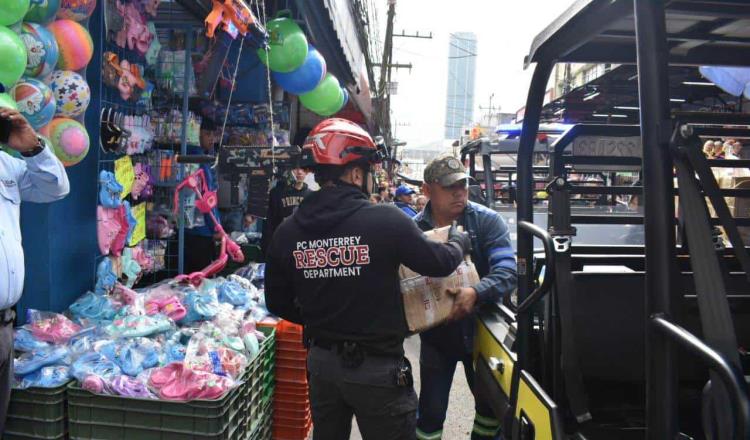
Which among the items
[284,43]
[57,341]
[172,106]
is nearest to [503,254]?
[57,341]

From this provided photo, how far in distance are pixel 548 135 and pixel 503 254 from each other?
4301mm

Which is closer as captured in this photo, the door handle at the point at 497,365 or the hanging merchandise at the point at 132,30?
the door handle at the point at 497,365

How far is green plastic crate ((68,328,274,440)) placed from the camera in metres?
2.87

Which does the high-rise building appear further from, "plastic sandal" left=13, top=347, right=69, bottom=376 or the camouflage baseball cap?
"plastic sandal" left=13, top=347, right=69, bottom=376

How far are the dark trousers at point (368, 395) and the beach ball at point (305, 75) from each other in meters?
4.09

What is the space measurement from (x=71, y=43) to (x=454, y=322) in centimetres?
274

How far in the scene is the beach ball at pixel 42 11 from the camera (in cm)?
319

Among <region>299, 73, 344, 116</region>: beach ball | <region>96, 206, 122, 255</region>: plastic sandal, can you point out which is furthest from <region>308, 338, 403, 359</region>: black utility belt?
<region>299, 73, 344, 116</region>: beach ball

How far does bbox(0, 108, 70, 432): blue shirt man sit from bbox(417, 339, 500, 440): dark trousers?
2.11 metres

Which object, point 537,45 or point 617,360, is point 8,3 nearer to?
point 537,45

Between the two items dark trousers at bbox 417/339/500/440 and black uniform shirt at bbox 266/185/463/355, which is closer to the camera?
black uniform shirt at bbox 266/185/463/355

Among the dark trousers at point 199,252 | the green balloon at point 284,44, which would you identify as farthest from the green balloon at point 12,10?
the dark trousers at point 199,252

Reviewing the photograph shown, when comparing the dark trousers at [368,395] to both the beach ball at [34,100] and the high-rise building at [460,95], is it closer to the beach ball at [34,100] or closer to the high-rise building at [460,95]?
the beach ball at [34,100]

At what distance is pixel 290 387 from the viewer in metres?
3.95
